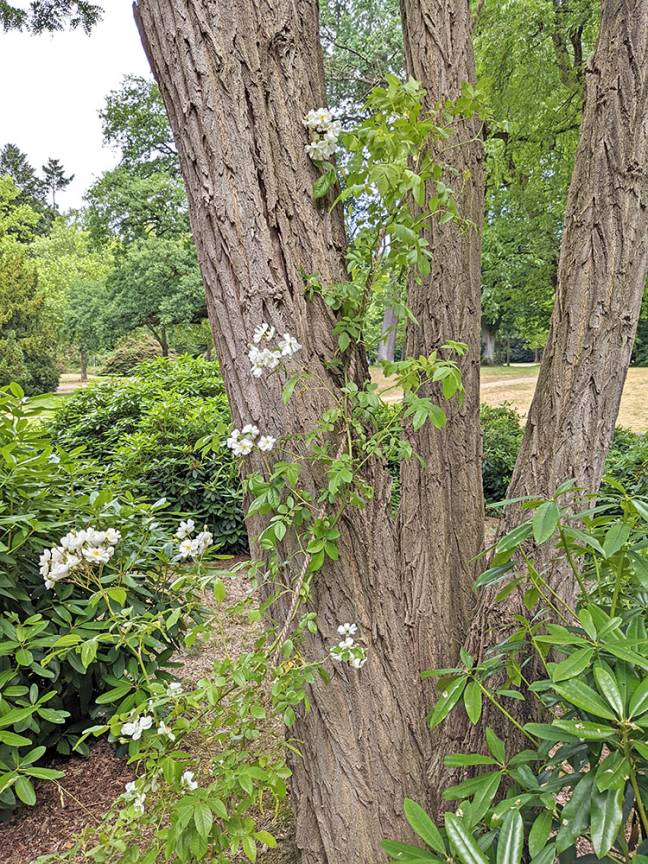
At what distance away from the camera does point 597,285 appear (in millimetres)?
1230

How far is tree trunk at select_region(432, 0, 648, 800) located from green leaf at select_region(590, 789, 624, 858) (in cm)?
54

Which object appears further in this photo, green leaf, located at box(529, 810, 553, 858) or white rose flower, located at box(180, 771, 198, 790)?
white rose flower, located at box(180, 771, 198, 790)

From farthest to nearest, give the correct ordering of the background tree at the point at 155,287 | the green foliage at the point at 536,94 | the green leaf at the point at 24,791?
the background tree at the point at 155,287 < the green foliage at the point at 536,94 < the green leaf at the point at 24,791

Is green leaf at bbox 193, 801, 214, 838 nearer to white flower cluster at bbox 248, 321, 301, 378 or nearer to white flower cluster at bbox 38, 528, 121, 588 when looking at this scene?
white flower cluster at bbox 38, 528, 121, 588

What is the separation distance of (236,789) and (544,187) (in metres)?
7.43

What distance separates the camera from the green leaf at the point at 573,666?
2.49 feet

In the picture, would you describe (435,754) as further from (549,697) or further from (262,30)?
(262,30)

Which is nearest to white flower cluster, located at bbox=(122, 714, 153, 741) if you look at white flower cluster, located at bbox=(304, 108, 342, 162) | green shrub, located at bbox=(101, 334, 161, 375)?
white flower cluster, located at bbox=(304, 108, 342, 162)

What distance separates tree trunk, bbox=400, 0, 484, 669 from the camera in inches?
59.8

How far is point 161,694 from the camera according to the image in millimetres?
1044

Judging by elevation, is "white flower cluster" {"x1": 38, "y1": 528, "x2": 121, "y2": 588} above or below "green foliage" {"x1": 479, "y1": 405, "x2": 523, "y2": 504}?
above

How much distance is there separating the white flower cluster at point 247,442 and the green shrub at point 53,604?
0.72 meters

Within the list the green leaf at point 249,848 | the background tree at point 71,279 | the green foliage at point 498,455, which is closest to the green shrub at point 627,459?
the green foliage at point 498,455

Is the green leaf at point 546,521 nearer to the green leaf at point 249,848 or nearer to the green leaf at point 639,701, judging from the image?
the green leaf at point 639,701
